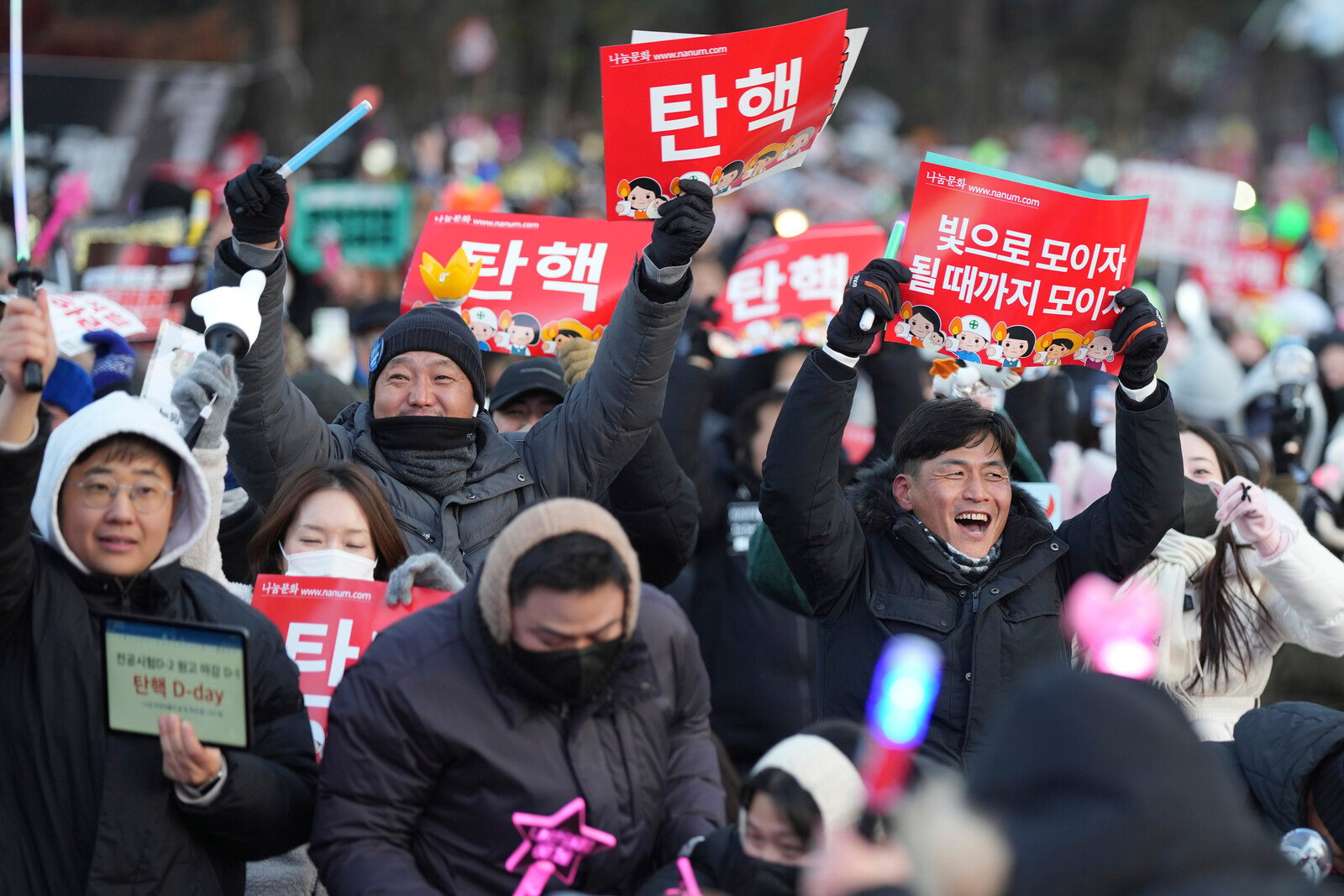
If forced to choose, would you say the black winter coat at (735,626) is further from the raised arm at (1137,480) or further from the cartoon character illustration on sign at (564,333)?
the raised arm at (1137,480)

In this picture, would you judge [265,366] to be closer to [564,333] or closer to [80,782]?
[80,782]

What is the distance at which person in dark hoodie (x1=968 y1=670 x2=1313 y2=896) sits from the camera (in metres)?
2.01

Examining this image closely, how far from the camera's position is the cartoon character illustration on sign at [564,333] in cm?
541

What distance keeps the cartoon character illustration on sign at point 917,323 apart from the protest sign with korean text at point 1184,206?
18.7ft

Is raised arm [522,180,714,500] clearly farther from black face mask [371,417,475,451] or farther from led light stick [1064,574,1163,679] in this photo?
led light stick [1064,574,1163,679]

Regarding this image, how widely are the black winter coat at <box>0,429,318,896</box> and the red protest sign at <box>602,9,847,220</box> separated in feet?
6.91

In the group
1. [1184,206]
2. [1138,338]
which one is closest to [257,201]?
[1138,338]

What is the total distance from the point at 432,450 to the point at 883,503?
3.78 feet

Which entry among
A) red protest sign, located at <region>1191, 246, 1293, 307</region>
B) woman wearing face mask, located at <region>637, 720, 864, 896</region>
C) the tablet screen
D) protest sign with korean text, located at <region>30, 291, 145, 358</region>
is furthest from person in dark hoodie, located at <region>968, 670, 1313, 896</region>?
red protest sign, located at <region>1191, 246, 1293, 307</region>

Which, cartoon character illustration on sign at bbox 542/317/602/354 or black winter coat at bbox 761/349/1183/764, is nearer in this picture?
black winter coat at bbox 761/349/1183/764

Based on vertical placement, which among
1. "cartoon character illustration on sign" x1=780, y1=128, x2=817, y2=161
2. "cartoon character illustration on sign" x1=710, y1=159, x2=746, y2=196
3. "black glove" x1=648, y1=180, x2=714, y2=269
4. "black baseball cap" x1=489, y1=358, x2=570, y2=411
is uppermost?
"cartoon character illustration on sign" x1=780, y1=128, x2=817, y2=161

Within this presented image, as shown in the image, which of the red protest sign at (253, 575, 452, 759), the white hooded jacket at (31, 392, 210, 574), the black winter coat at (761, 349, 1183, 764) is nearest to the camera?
the white hooded jacket at (31, 392, 210, 574)

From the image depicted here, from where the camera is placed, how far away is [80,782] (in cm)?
313

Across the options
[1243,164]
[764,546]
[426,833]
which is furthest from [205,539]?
[1243,164]
